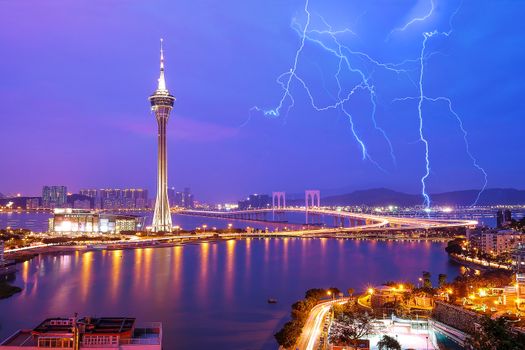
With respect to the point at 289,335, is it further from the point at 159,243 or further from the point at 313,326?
the point at 159,243

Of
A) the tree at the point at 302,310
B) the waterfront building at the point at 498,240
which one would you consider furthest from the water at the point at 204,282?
the waterfront building at the point at 498,240

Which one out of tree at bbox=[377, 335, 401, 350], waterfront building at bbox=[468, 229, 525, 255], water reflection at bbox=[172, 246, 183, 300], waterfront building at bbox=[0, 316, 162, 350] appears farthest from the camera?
waterfront building at bbox=[468, 229, 525, 255]

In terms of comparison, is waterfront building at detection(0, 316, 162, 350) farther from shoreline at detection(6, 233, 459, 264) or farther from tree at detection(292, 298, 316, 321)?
shoreline at detection(6, 233, 459, 264)

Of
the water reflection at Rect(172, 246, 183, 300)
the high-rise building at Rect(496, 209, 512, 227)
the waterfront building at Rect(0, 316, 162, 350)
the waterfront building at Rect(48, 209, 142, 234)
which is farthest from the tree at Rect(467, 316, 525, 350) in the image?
the waterfront building at Rect(48, 209, 142, 234)

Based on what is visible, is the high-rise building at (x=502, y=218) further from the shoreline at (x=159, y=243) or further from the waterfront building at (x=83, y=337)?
the waterfront building at (x=83, y=337)

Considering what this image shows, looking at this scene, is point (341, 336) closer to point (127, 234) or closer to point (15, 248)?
point (15, 248)

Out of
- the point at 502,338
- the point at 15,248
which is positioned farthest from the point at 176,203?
the point at 502,338
